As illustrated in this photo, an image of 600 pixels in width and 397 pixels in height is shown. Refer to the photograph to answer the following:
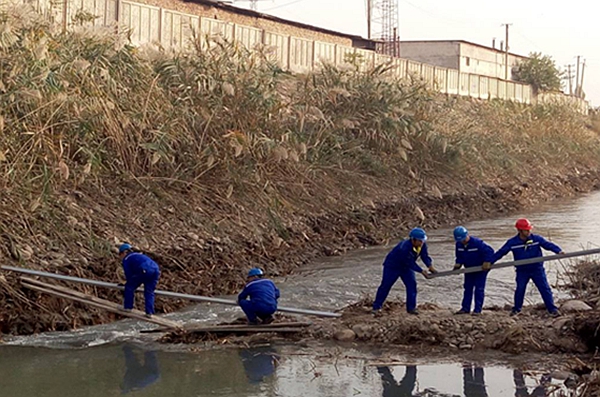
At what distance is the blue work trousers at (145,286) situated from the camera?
1305cm

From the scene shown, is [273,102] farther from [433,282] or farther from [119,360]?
[119,360]

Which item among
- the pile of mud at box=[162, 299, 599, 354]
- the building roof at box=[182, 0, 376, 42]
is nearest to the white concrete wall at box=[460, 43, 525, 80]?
the building roof at box=[182, 0, 376, 42]

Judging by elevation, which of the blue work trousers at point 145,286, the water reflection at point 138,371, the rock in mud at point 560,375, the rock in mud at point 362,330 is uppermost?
the blue work trousers at point 145,286

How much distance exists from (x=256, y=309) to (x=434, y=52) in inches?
2307

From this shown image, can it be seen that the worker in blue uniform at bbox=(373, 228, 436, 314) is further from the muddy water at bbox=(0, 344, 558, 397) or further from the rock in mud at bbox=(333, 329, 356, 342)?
the muddy water at bbox=(0, 344, 558, 397)

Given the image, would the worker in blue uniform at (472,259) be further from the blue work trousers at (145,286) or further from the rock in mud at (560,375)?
the blue work trousers at (145,286)

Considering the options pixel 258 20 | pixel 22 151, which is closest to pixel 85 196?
pixel 22 151

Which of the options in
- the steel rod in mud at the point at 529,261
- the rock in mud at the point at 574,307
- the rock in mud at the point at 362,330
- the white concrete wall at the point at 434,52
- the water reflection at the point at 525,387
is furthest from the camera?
the white concrete wall at the point at 434,52

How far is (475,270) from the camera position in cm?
1266

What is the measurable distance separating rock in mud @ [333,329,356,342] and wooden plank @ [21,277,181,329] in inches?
93.0

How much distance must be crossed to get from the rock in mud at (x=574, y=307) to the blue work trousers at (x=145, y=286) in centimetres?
612

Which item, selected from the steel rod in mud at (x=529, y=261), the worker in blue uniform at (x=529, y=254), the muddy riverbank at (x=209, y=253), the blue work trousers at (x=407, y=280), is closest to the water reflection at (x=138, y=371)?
the muddy riverbank at (x=209, y=253)

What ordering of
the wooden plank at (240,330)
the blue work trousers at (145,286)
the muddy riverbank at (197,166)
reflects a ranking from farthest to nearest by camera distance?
the muddy riverbank at (197,166)
the blue work trousers at (145,286)
the wooden plank at (240,330)

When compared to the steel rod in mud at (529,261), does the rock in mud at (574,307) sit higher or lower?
lower
